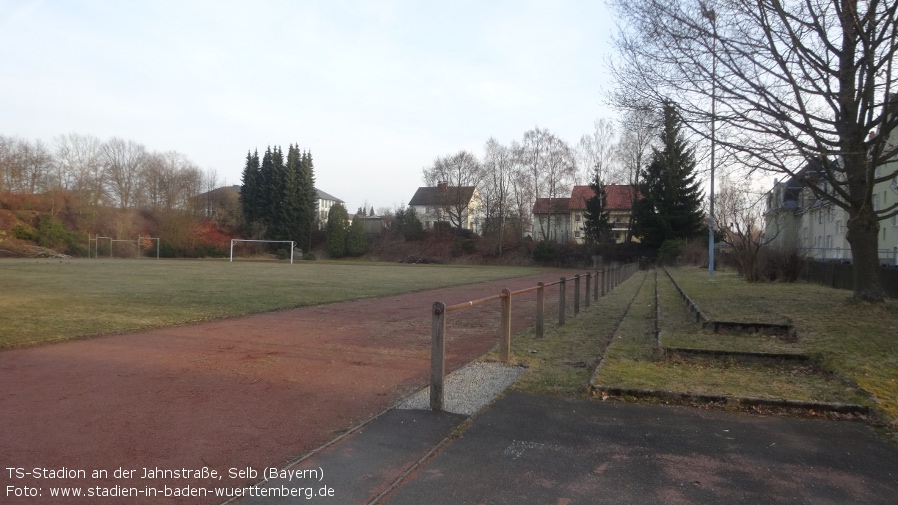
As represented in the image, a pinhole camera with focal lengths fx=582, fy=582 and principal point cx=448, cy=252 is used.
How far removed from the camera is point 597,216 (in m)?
62.5

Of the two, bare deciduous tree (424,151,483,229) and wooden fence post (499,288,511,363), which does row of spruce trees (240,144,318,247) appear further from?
wooden fence post (499,288,511,363)

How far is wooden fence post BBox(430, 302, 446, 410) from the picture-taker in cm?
532

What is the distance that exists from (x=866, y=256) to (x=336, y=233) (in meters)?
65.7

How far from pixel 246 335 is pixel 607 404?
265 inches

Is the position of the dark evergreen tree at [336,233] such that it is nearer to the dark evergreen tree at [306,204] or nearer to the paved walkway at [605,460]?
the dark evergreen tree at [306,204]

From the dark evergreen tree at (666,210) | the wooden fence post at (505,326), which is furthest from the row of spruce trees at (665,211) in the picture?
the wooden fence post at (505,326)

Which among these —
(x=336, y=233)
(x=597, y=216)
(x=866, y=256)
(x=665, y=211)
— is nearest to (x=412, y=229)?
(x=336, y=233)

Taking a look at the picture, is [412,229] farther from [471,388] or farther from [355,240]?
[471,388]

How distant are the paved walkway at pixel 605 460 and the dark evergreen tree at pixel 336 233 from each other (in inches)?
2749

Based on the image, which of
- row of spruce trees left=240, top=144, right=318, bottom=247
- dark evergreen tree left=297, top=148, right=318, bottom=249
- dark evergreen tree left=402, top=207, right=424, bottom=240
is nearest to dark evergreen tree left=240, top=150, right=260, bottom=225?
row of spruce trees left=240, top=144, right=318, bottom=247

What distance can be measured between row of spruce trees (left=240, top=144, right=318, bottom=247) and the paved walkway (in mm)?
73367

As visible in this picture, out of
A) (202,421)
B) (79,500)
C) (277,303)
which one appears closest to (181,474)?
(79,500)

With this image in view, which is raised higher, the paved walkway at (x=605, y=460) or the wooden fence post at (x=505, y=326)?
the wooden fence post at (x=505, y=326)

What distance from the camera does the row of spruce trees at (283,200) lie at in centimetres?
7531
